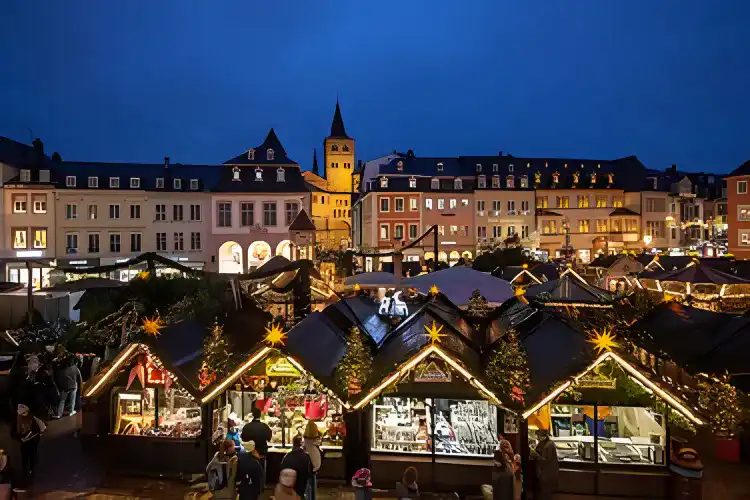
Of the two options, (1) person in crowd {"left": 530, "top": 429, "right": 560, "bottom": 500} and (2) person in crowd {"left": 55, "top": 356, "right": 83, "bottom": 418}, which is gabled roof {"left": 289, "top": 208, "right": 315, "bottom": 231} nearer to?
(2) person in crowd {"left": 55, "top": 356, "right": 83, "bottom": 418}

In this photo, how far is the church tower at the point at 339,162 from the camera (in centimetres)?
8606

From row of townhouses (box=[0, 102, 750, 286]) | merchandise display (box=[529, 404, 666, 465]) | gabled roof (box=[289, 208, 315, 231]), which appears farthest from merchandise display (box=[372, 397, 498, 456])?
gabled roof (box=[289, 208, 315, 231])

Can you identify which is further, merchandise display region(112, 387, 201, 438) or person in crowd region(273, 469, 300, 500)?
merchandise display region(112, 387, 201, 438)

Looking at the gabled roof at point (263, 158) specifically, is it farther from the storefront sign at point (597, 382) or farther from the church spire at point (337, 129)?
the church spire at point (337, 129)

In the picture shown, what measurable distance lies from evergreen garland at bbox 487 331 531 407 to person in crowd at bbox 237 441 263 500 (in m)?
3.66

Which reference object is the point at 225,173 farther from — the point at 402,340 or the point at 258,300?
the point at 402,340

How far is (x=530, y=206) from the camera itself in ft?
157

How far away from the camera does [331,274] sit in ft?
79.9

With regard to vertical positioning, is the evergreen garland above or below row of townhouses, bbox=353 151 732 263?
below

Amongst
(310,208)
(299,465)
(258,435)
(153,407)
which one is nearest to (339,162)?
(310,208)

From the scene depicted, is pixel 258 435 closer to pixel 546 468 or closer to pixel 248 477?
pixel 248 477

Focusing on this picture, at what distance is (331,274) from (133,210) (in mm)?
21582

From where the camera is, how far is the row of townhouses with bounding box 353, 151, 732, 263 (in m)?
45.3

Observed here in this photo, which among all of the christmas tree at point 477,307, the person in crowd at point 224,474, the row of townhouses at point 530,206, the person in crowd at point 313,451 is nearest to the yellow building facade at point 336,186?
the row of townhouses at point 530,206
